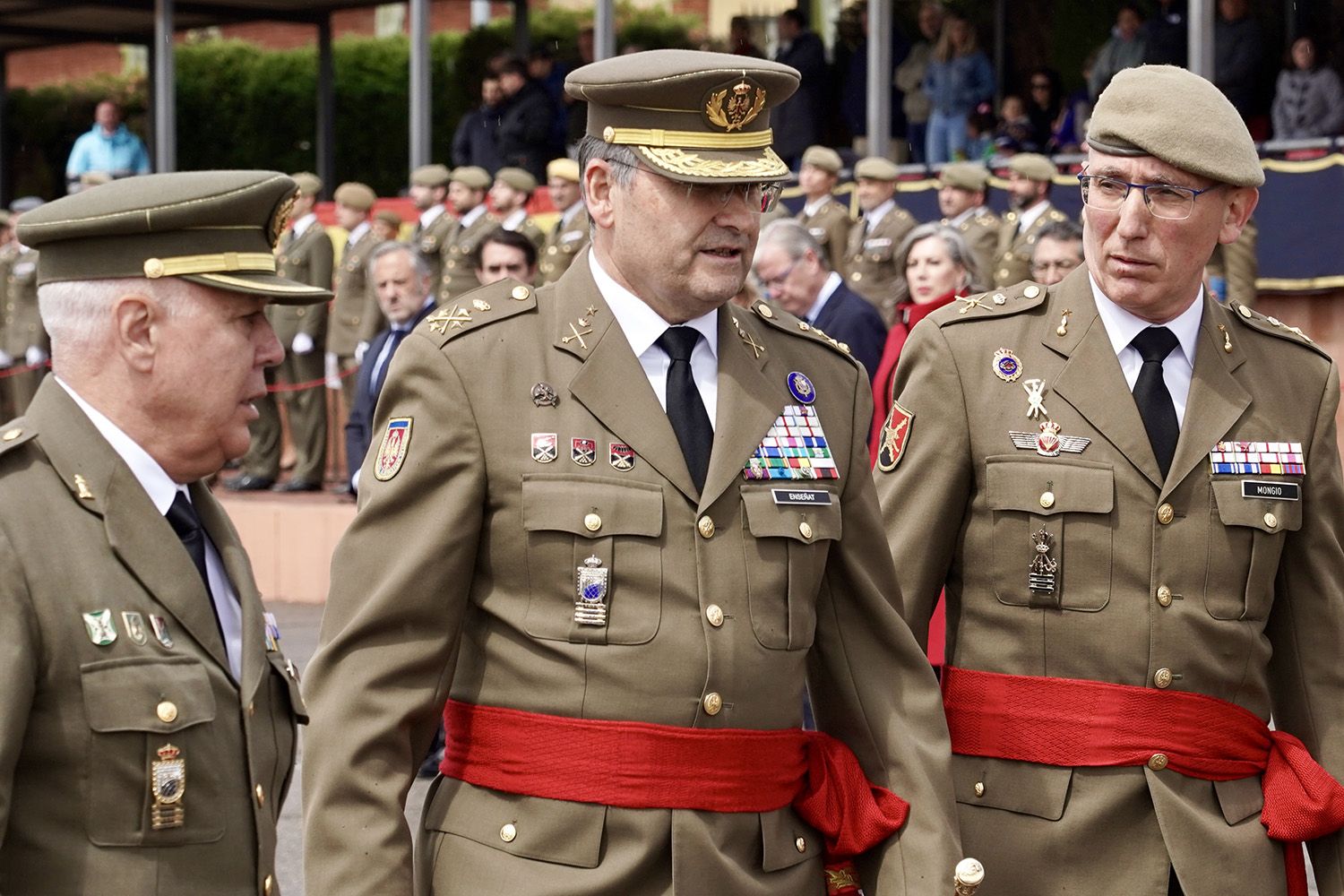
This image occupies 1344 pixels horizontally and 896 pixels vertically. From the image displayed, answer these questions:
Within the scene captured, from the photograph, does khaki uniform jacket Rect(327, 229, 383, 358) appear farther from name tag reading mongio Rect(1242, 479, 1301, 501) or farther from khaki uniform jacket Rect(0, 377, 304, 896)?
khaki uniform jacket Rect(0, 377, 304, 896)

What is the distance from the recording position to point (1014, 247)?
40.8 feet

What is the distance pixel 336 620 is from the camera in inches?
119

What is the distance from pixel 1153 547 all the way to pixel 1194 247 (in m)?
0.56

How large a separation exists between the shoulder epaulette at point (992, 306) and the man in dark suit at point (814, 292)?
390cm

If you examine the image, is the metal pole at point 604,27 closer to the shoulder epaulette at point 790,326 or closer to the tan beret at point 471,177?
the tan beret at point 471,177

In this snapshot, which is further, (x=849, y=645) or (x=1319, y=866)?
(x=1319, y=866)

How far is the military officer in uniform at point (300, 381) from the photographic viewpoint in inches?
575

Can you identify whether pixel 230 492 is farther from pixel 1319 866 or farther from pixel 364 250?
pixel 1319 866

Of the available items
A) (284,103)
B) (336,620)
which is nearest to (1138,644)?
(336,620)

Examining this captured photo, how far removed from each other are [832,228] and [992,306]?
10.2 metres

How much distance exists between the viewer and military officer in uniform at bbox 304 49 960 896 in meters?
2.97

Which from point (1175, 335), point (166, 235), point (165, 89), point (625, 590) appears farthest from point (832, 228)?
point (166, 235)

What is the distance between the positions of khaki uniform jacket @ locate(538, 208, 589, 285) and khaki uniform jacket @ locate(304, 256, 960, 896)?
35.5ft

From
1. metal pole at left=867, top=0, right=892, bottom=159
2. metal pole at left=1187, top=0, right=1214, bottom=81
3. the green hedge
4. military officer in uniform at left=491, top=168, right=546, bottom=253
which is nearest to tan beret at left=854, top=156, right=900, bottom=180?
→ metal pole at left=867, top=0, right=892, bottom=159
